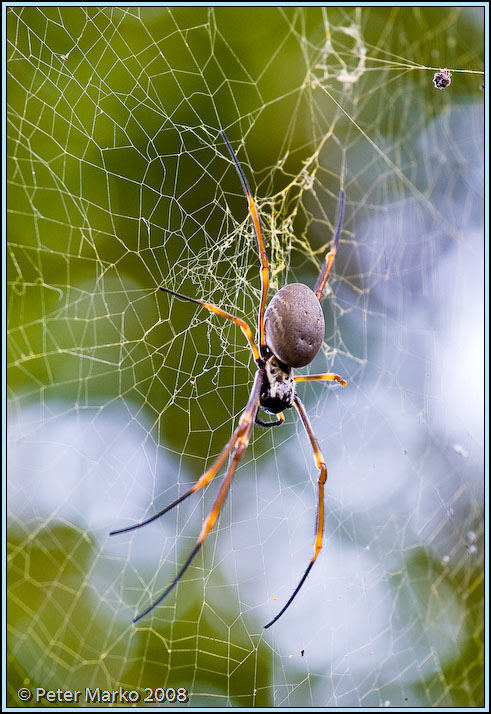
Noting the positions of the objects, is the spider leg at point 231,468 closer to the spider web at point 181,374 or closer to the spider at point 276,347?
the spider at point 276,347

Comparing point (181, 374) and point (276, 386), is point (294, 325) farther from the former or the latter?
point (181, 374)

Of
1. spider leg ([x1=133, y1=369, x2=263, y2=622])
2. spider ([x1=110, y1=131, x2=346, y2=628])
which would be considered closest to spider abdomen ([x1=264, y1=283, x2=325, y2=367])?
spider ([x1=110, y1=131, x2=346, y2=628])

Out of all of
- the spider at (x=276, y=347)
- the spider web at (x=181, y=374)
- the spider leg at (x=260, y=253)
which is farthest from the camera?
the spider web at (x=181, y=374)

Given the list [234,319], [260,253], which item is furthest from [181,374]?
[260,253]

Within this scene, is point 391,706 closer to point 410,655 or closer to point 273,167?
point 410,655

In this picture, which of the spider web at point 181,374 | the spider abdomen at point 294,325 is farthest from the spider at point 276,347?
the spider web at point 181,374

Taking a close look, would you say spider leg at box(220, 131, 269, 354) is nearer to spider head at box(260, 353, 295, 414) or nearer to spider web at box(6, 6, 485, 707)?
spider head at box(260, 353, 295, 414)

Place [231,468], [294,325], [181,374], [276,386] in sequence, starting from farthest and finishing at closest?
[181,374]
[276,386]
[294,325]
[231,468]

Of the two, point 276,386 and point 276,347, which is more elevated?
point 276,347
